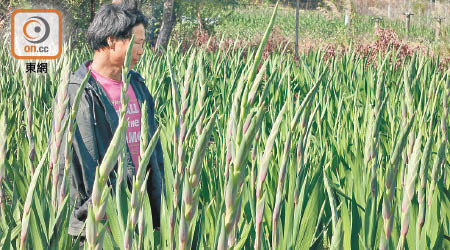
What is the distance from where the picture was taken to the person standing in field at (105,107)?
159 centimetres

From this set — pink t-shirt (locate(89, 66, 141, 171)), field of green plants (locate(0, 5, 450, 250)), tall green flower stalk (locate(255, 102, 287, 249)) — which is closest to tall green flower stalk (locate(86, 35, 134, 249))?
field of green plants (locate(0, 5, 450, 250))

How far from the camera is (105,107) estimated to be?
1.65m

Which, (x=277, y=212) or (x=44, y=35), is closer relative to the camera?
(x=277, y=212)

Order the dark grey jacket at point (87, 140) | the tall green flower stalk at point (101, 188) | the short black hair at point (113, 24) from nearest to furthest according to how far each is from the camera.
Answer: the tall green flower stalk at point (101, 188)
the dark grey jacket at point (87, 140)
the short black hair at point (113, 24)

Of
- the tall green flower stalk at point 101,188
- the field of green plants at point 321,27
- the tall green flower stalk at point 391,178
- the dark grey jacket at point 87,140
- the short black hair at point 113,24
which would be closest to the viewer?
the tall green flower stalk at point 101,188

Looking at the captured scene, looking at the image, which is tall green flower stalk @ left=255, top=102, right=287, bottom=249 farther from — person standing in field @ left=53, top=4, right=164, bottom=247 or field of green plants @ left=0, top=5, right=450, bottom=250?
person standing in field @ left=53, top=4, right=164, bottom=247

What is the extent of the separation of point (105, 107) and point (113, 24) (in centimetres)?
30

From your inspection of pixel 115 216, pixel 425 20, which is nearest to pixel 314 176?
pixel 115 216

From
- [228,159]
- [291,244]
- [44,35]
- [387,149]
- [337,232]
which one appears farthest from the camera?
[44,35]

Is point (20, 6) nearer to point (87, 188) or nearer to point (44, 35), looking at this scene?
point (44, 35)

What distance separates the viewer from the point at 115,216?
1.12 metres

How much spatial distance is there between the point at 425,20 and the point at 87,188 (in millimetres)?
17482

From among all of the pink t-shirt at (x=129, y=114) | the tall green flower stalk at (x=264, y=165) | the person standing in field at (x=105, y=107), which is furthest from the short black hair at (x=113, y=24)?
the tall green flower stalk at (x=264, y=165)

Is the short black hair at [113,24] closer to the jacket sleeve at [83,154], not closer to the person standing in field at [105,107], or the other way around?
the person standing in field at [105,107]
